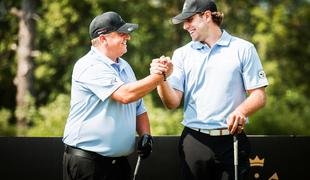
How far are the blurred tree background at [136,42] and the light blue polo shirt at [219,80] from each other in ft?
27.2

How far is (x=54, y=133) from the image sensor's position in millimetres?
10938

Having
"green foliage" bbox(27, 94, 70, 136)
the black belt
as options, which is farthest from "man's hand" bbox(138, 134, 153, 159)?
"green foliage" bbox(27, 94, 70, 136)

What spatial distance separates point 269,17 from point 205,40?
45.1ft

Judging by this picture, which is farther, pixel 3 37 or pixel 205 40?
pixel 3 37

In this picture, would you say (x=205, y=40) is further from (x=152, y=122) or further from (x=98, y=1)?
(x=98, y=1)

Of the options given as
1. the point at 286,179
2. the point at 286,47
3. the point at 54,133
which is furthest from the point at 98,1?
the point at 286,179

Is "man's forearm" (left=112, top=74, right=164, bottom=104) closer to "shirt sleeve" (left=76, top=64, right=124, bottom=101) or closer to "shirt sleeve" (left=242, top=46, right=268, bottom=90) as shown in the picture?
"shirt sleeve" (left=76, top=64, right=124, bottom=101)

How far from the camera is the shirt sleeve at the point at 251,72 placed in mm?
4176

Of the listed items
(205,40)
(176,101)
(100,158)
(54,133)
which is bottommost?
(54,133)

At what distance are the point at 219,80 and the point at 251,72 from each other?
21 cm

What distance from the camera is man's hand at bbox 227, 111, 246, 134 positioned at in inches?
157

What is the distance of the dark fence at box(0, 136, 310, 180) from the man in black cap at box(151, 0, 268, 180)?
666 mm

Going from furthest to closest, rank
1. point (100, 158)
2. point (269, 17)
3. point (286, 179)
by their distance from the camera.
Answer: point (269, 17), point (286, 179), point (100, 158)

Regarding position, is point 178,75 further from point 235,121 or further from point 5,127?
point 5,127
